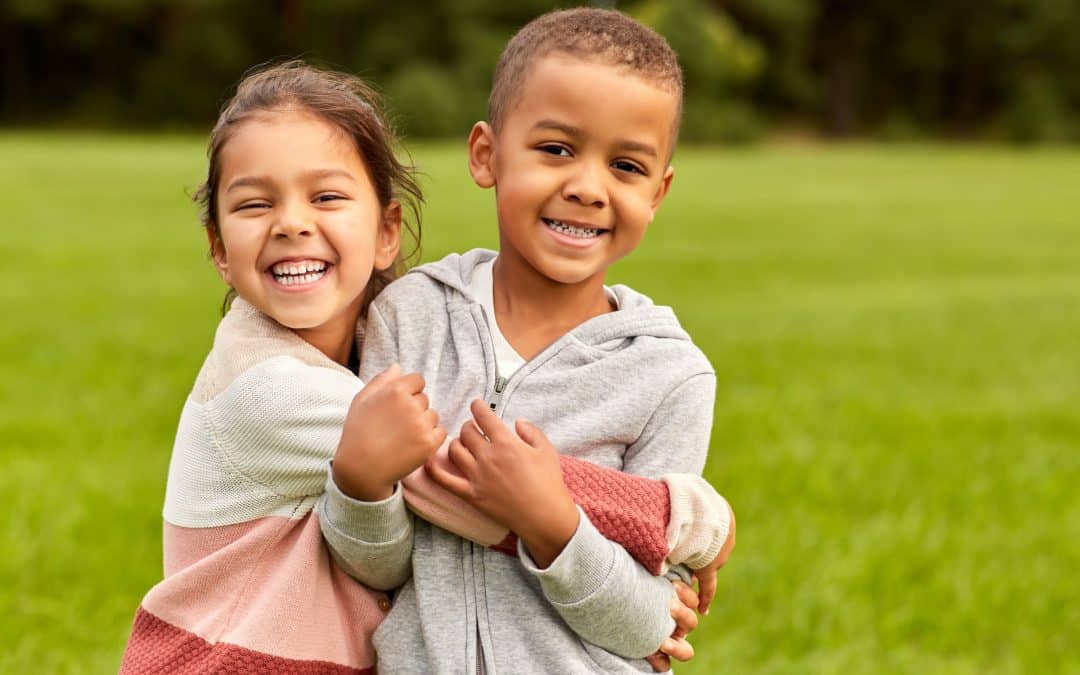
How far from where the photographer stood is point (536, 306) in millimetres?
2299

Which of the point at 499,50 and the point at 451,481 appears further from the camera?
the point at 499,50

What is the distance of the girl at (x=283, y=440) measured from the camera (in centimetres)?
204

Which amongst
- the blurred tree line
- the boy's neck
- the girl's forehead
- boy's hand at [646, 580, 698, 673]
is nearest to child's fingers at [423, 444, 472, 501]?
the boy's neck

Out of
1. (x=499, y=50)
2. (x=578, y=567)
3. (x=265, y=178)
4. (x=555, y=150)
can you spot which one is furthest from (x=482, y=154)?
(x=499, y=50)

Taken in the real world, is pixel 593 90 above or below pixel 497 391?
above

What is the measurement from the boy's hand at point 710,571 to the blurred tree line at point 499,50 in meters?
36.7

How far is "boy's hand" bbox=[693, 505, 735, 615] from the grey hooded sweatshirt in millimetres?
113

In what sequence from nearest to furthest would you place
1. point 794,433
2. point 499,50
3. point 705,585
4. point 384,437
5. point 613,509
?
1. point 384,437
2. point 613,509
3. point 705,585
4. point 794,433
5. point 499,50

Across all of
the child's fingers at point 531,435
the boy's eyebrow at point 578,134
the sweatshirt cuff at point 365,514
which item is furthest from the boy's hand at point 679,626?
the boy's eyebrow at point 578,134

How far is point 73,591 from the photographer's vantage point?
12.2 ft

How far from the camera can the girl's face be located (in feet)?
7.02

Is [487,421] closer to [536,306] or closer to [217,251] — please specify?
[536,306]

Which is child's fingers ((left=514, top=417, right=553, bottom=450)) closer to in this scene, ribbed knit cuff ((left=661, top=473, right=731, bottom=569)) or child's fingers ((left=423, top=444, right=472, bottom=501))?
child's fingers ((left=423, top=444, right=472, bottom=501))

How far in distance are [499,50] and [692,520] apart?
42171 mm
